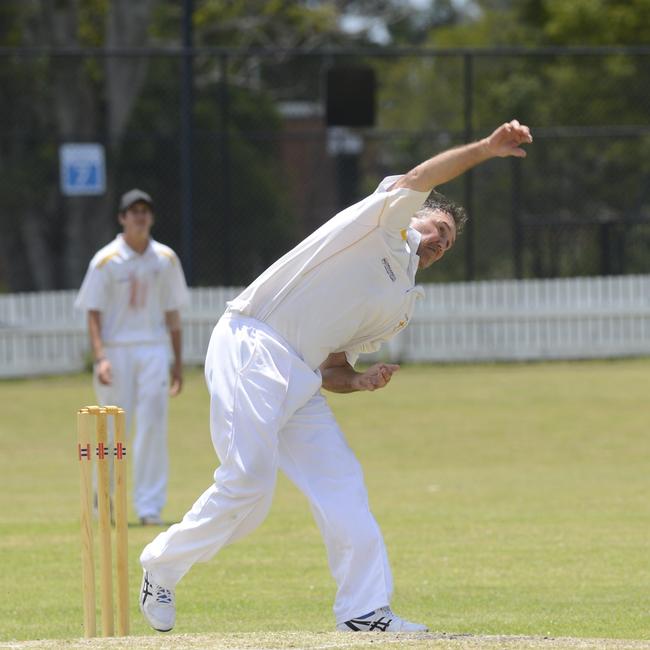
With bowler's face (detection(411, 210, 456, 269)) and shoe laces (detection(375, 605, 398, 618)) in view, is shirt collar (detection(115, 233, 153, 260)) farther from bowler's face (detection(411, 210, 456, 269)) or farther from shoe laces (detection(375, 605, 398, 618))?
shoe laces (detection(375, 605, 398, 618))

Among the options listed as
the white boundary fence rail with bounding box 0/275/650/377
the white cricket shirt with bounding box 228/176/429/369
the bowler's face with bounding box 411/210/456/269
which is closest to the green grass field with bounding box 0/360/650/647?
the white boundary fence rail with bounding box 0/275/650/377

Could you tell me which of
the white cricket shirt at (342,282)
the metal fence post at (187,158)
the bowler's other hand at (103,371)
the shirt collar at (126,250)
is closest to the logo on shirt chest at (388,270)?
the white cricket shirt at (342,282)

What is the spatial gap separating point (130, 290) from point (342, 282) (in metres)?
5.22

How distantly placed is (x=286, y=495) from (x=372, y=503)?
1.25 meters

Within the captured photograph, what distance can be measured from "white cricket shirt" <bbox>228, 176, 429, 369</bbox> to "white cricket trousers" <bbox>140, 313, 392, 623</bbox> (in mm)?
89

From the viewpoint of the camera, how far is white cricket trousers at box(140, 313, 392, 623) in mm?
6566

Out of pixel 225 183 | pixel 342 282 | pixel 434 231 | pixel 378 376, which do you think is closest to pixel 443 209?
pixel 434 231

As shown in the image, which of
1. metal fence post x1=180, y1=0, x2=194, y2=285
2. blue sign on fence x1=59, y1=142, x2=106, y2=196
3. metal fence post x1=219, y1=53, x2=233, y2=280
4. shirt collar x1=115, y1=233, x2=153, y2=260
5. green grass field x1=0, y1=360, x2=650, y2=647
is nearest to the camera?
green grass field x1=0, y1=360, x2=650, y2=647

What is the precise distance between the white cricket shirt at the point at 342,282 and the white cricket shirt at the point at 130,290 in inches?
192

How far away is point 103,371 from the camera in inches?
440

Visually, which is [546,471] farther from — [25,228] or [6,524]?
[25,228]

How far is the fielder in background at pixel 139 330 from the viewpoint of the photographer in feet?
37.4

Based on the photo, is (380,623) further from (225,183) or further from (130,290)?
(225,183)

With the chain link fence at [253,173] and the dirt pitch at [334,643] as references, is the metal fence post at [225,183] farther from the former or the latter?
the dirt pitch at [334,643]
